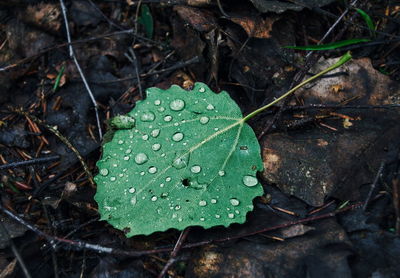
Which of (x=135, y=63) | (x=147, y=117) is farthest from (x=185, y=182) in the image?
(x=135, y=63)

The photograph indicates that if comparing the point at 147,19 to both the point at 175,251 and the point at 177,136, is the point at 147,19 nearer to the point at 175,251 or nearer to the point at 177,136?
the point at 177,136

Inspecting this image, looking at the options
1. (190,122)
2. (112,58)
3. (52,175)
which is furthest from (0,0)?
(190,122)

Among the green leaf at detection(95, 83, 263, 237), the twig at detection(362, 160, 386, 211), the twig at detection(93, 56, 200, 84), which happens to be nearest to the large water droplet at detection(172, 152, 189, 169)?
the green leaf at detection(95, 83, 263, 237)

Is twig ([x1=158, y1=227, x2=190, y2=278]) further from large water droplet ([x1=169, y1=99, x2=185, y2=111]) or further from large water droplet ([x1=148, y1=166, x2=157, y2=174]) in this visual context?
large water droplet ([x1=169, y1=99, x2=185, y2=111])

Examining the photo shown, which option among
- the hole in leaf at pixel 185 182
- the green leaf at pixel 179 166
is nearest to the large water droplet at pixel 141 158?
the green leaf at pixel 179 166

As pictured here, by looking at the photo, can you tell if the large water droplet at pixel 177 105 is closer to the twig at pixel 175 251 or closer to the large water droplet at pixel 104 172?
the large water droplet at pixel 104 172

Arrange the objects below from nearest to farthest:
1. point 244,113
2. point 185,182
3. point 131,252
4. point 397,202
Answer: 1. point 397,202
2. point 131,252
3. point 185,182
4. point 244,113

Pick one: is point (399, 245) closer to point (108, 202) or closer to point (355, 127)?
point (355, 127)
